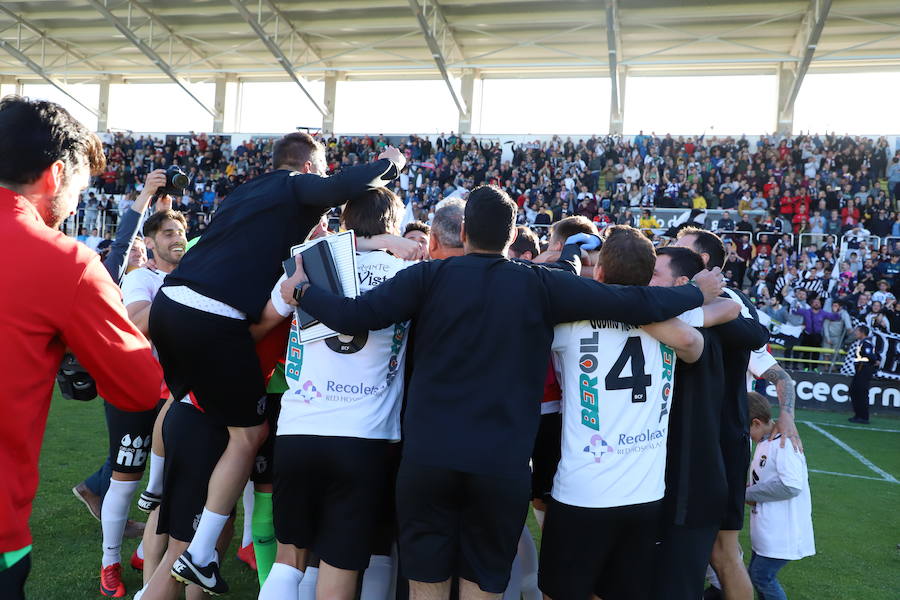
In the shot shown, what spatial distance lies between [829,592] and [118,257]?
16.4 ft

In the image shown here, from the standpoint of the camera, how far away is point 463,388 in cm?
256

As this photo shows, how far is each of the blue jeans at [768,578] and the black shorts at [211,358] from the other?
2866mm

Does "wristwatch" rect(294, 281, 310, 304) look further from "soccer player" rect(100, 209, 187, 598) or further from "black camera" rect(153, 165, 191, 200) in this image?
"soccer player" rect(100, 209, 187, 598)

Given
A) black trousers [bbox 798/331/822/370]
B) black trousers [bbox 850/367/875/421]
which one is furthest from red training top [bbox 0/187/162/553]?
black trousers [bbox 798/331/822/370]

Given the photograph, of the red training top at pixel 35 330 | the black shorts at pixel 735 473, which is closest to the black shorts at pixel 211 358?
the red training top at pixel 35 330

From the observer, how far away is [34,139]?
1812mm

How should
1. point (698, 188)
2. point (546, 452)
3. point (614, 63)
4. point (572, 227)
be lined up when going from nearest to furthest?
1. point (546, 452)
2. point (572, 227)
3. point (698, 188)
4. point (614, 63)

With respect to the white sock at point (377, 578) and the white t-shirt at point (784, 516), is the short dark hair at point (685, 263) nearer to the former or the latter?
the white t-shirt at point (784, 516)

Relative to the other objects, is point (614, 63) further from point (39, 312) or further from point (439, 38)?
point (39, 312)

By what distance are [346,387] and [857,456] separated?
28.6 ft

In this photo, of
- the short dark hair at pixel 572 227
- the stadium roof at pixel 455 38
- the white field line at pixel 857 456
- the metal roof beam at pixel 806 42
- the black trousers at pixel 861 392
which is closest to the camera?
the short dark hair at pixel 572 227

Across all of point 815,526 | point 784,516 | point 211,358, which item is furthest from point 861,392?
point 211,358

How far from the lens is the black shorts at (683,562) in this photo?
2.96 meters

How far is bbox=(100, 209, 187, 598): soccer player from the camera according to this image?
3947mm
